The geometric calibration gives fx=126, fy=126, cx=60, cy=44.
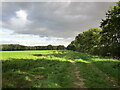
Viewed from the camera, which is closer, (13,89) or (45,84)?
(13,89)

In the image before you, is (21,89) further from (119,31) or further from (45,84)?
(119,31)

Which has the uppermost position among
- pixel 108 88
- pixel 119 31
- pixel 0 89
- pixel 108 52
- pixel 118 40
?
pixel 119 31

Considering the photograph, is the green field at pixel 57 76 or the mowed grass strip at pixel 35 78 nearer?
the mowed grass strip at pixel 35 78

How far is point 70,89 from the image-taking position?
917 cm

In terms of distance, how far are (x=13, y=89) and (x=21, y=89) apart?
505 mm

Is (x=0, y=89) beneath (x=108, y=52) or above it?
beneath

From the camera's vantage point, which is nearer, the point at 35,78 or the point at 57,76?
the point at 35,78

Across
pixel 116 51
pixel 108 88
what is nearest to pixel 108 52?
pixel 116 51

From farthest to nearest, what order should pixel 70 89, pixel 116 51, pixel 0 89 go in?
pixel 116 51 < pixel 70 89 < pixel 0 89

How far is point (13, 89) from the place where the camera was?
8250mm

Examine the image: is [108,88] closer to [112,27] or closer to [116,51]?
[116,51]

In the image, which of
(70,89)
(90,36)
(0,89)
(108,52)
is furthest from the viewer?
(90,36)

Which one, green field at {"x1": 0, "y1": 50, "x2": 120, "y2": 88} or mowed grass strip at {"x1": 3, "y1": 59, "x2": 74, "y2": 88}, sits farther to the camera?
green field at {"x1": 0, "y1": 50, "x2": 120, "y2": 88}

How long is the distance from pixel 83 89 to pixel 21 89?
14.5ft
